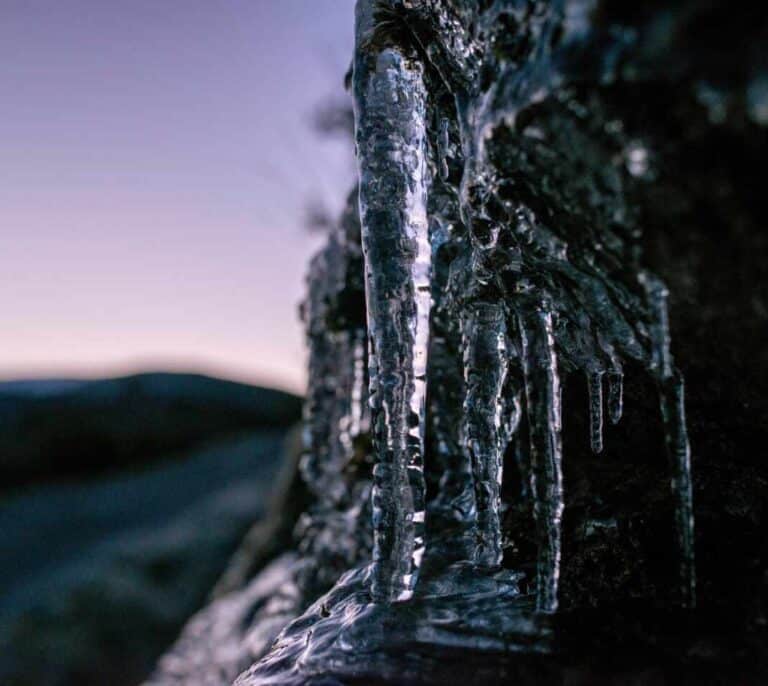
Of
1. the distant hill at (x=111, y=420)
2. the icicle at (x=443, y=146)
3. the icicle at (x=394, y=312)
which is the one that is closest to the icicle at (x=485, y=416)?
the icicle at (x=394, y=312)

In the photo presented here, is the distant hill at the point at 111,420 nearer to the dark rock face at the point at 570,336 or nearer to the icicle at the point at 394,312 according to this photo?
the dark rock face at the point at 570,336

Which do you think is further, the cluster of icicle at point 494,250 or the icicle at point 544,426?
the icicle at point 544,426

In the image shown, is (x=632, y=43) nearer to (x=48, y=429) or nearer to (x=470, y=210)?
(x=470, y=210)

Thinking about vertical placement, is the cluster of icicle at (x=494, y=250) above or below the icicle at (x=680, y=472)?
above

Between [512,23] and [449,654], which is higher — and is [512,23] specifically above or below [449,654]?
above

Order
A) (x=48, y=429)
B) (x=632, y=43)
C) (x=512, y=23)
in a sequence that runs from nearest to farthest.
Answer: (x=632, y=43)
(x=512, y=23)
(x=48, y=429)

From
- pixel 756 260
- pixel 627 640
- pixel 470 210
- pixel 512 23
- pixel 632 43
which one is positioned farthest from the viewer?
pixel 470 210

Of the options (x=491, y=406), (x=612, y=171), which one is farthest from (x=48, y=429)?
(x=612, y=171)

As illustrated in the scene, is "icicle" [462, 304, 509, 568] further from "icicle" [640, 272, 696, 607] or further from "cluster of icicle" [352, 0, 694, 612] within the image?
"icicle" [640, 272, 696, 607]

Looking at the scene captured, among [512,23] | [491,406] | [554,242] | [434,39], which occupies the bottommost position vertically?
[491,406]
